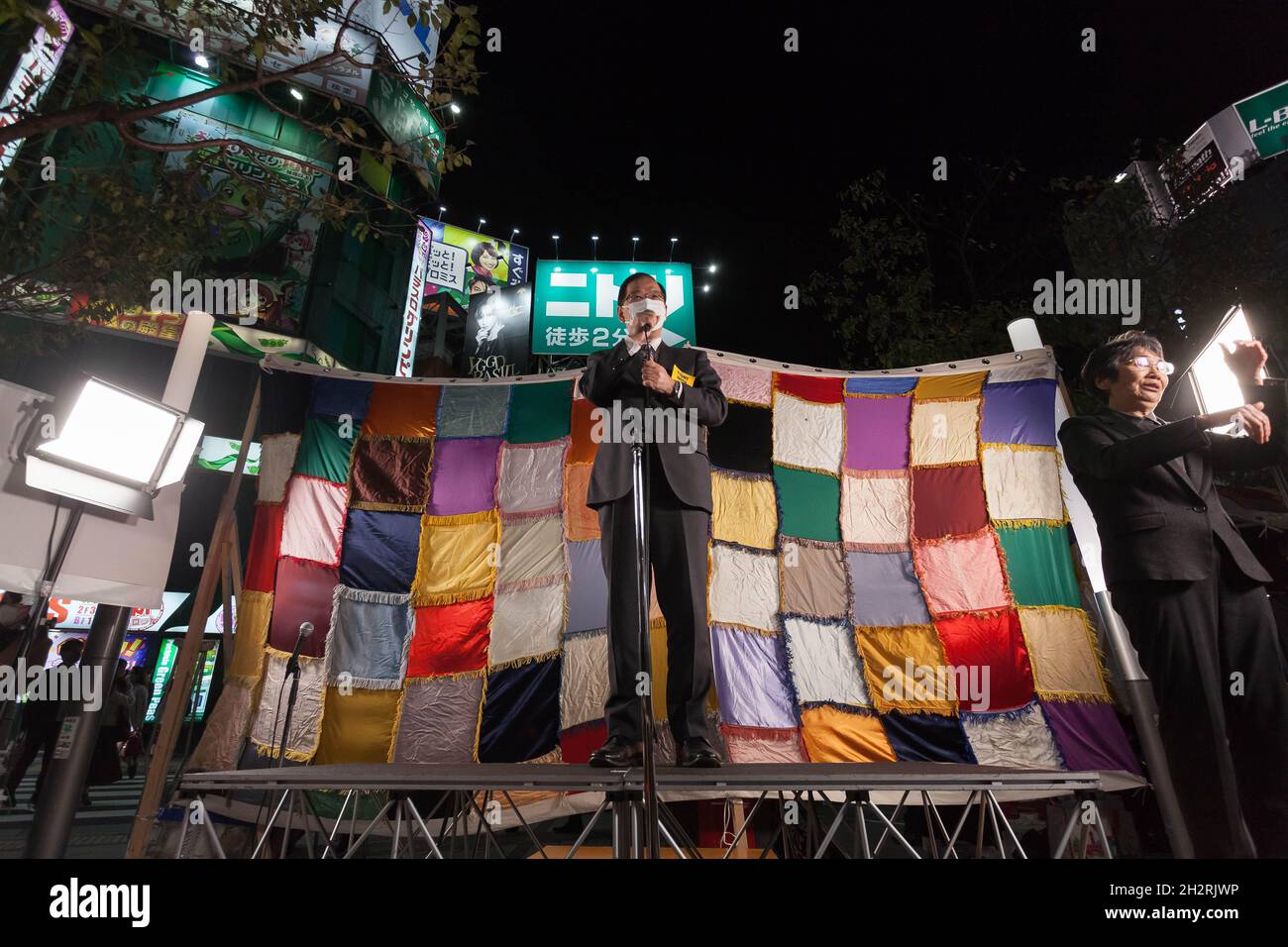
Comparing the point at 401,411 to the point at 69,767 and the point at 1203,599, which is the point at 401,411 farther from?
the point at 1203,599

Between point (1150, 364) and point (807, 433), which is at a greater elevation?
point (807, 433)

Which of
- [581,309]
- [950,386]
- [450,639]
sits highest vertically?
[581,309]

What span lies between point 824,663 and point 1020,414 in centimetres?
224

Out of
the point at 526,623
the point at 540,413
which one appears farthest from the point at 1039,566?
the point at 540,413

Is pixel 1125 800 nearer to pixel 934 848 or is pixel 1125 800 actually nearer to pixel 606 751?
pixel 934 848

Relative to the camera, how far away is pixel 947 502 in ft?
15.6

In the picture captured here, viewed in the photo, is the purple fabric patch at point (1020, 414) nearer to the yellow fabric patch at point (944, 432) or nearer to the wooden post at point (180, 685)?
the yellow fabric patch at point (944, 432)

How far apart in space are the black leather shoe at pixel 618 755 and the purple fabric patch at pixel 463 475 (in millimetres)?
2838

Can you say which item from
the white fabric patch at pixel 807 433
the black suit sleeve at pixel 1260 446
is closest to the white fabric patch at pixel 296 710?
the white fabric patch at pixel 807 433

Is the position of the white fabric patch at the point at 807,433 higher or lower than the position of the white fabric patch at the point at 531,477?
higher

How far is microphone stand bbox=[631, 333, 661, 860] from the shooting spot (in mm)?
1564

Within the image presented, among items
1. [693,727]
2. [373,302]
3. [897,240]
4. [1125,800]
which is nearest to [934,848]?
[693,727]

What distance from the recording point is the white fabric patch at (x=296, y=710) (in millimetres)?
4223

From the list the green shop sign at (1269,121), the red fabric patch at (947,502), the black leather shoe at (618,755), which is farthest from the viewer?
the green shop sign at (1269,121)
